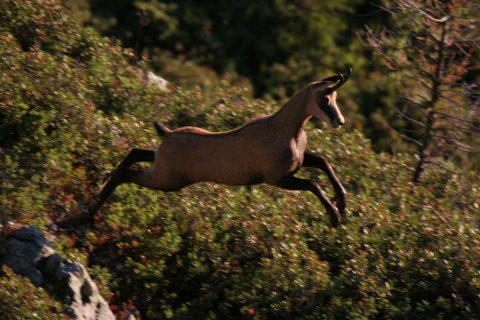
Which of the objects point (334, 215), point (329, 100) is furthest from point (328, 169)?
point (329, 100)

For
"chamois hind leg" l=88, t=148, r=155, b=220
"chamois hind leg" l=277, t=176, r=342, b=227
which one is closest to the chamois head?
"chamois hind leg" l=277, t=176, r=342, b=227

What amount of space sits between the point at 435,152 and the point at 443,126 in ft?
1.55

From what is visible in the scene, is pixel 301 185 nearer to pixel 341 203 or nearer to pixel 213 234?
pixel 341 203

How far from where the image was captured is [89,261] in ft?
38.0

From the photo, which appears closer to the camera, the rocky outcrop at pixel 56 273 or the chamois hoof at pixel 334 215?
the rocky outcrop at pixel 56 273

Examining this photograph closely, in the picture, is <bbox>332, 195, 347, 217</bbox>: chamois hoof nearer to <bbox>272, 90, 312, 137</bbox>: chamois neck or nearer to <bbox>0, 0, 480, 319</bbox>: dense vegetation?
<bbox>0, 0, 480, 319</bbox>: dense vegetation

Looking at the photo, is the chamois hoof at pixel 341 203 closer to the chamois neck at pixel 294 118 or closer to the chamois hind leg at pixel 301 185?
the chamois hind leg at pixel 301 185

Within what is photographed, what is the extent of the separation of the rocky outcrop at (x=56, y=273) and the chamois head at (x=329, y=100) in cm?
280

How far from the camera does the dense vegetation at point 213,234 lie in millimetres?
11156

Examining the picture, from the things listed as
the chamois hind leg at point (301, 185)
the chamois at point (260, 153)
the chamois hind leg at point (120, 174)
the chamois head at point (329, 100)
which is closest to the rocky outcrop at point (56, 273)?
the chamois hind leg at point (120, 174)

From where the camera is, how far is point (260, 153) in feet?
35.7

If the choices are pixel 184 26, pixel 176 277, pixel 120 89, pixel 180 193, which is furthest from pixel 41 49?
pixel 184 26

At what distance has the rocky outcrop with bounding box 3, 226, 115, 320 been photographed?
10.4 meters

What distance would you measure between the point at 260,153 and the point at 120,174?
5.63 feet
